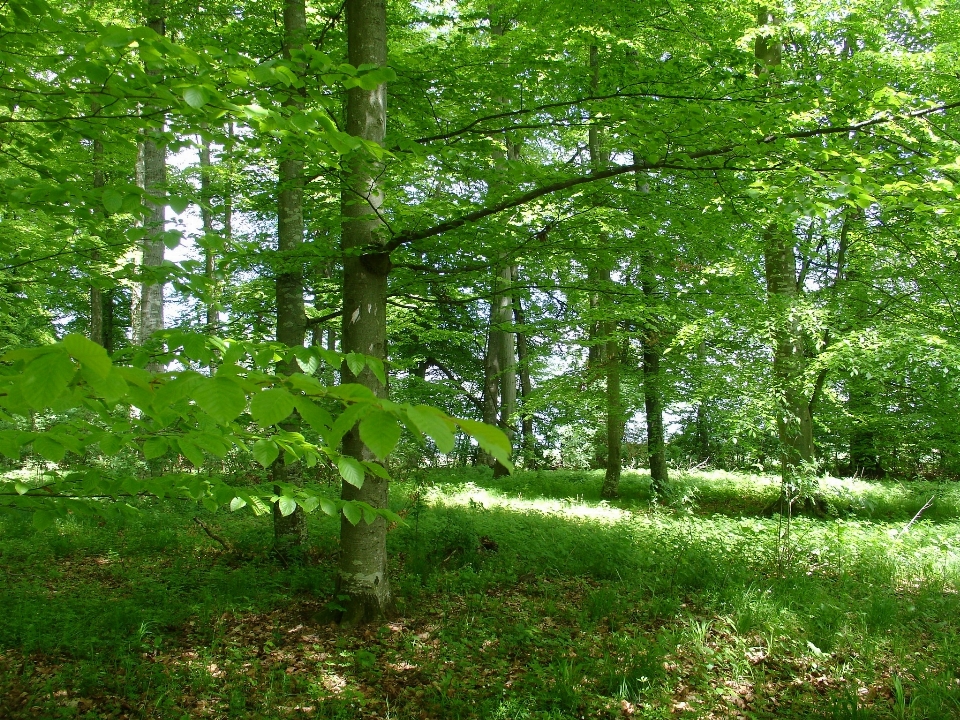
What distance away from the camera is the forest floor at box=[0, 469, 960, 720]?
3.87 meters

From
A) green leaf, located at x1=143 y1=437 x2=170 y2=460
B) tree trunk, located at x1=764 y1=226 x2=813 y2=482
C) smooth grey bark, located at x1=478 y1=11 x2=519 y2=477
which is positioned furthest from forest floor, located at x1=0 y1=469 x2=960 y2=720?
smooth grey bark, located at x1=478 y1=11 x2=519 y2=477

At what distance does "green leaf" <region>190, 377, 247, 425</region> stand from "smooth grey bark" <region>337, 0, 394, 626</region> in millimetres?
3651

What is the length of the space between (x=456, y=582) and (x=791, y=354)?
753cm

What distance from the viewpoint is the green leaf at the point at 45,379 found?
105 cm

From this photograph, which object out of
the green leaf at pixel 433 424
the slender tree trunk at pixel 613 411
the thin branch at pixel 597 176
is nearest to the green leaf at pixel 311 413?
the green leaf at pixel 433 424

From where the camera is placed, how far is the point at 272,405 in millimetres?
1186

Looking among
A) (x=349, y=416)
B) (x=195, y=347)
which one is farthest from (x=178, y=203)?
(x=349, y=416)

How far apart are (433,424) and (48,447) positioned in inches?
65.5

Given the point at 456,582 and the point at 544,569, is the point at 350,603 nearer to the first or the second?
the point at 456,582

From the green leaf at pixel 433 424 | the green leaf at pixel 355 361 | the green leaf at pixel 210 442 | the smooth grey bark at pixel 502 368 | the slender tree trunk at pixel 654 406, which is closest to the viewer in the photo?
the green leaf at pixel 433 424

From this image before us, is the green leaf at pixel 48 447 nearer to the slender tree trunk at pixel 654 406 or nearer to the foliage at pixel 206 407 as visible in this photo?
the foliage at pixel 206 407

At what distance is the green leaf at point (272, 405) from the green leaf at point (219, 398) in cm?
4

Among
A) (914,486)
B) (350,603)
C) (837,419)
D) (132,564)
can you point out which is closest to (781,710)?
(350,603)

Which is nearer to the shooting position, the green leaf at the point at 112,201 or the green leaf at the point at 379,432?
the green leaf at the point at 379,432
